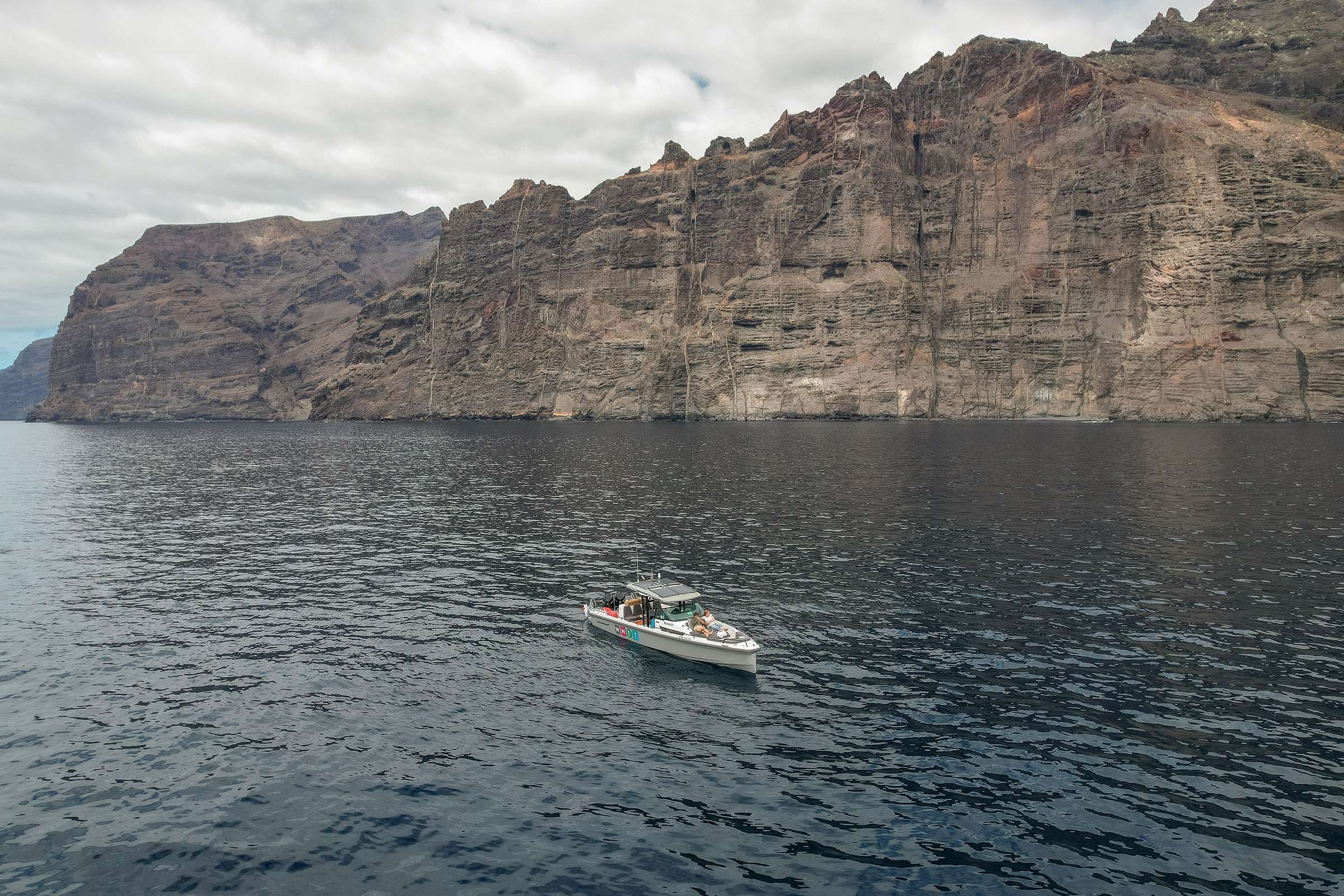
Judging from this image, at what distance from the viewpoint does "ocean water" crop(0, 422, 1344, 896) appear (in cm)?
1689

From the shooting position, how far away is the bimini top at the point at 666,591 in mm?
31234

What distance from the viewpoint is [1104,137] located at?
6890 inches

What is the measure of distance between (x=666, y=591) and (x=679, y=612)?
1.38 meters

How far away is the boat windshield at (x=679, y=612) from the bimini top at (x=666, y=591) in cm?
33

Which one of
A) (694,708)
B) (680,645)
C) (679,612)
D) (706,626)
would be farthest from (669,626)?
(694,708)

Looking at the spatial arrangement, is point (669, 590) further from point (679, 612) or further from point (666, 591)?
point (679, 612)

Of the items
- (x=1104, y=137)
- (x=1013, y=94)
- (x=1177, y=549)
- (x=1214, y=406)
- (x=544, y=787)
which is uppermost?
(x=1013, y=94)

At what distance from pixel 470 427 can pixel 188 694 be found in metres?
161

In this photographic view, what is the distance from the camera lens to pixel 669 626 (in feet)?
98.5

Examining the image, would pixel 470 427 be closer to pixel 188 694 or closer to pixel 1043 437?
pixel 1043 437

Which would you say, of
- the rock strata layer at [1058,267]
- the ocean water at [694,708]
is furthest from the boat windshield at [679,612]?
the rock strata layer at [1058,267]

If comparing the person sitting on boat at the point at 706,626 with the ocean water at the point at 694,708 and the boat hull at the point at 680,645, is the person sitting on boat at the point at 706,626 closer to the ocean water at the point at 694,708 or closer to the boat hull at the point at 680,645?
the boat hull at the point at 680,645

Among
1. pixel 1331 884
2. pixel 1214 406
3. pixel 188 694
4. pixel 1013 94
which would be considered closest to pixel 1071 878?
Result: pixel 1331 884

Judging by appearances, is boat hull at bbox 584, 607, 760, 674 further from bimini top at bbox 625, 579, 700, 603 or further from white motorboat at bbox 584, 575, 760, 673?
bimini top at bbox 625, 579, 700, 603
